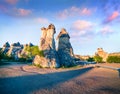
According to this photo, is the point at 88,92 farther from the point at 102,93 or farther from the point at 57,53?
the point at 57,53

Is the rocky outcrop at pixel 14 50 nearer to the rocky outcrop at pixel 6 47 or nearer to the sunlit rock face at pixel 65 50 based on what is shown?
the rocky outcrop at pixel 6 47

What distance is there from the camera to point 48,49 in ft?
130

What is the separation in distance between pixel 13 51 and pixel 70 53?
1976 inches

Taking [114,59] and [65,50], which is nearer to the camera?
[65,50]

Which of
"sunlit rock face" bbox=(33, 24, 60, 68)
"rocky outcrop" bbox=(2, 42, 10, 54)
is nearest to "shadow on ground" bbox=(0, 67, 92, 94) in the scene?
"sunlit rock face" bbox=(33, 24, 60, 68)

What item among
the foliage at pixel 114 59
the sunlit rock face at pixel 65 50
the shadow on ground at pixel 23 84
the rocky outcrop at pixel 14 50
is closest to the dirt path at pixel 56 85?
the shadow on ground at pixel 23 84

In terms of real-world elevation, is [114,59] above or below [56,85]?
above

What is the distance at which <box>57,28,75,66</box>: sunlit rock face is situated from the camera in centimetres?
4072

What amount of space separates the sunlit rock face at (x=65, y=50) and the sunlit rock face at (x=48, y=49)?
2159mm

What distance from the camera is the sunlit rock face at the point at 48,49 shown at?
37372 millimetres

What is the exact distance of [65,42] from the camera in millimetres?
43938

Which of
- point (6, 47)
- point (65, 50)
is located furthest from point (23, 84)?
point (6, 47)

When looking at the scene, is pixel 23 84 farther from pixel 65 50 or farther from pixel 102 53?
pixel 102 53

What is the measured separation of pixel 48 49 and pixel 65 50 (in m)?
5.89
